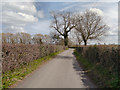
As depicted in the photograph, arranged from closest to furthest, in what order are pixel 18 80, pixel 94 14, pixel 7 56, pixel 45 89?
1. pixel 45 89
2. pixel 18 80
3. pixel 7 56
4. pixel 94 14

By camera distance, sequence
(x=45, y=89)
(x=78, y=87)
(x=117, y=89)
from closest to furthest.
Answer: (x=117, y=89)
(x=45, y=89)
(x=78, y=87)

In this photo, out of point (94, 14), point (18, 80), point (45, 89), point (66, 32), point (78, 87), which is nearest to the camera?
point (45, 89)

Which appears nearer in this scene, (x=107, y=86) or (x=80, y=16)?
(x=107, y=86)

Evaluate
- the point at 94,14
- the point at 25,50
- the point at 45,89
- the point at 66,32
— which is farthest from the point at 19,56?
the point at 66,32

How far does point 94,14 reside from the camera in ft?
68.8

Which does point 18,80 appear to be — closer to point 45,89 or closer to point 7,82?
point 7,82

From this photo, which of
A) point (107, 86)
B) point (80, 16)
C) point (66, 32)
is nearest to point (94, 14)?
point (80, 16)

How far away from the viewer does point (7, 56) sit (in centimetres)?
595

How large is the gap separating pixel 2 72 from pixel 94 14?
20.8 metres

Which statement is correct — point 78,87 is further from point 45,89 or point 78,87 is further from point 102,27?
point 102,27

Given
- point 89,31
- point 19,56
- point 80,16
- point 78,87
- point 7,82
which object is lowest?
point 78,87

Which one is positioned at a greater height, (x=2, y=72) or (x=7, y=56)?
(x=7, y=56)

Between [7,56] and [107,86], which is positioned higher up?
[7,56]

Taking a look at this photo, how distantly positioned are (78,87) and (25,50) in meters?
5.90
